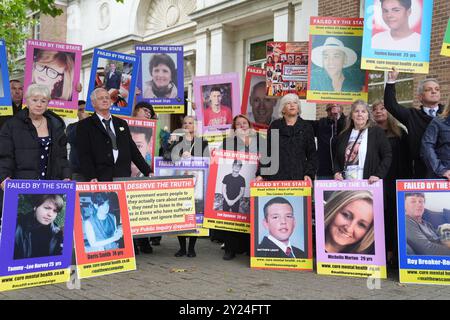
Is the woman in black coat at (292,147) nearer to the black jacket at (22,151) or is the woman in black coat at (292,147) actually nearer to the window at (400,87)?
the black jacket at (22,151)

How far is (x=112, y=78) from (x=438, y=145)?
4.83m

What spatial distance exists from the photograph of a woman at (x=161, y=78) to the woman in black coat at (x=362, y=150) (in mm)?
3679

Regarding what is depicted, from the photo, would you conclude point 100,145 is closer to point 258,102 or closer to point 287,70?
point 258,102

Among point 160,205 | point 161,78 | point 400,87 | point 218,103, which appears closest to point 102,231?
point 160,205

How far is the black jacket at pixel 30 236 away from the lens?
4523 mm

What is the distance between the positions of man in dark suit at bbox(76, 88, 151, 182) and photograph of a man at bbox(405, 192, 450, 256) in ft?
10.9

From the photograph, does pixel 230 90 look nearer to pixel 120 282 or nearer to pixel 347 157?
pixel 347 157

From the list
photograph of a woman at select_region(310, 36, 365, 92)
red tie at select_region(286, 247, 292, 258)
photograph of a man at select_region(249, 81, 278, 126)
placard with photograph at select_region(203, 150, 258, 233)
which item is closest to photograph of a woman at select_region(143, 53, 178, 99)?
photograph of a man at select_region(249, 81, 278, 126)

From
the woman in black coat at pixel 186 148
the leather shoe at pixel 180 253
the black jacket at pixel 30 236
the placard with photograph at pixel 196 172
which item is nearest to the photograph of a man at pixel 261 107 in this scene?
the woman in black coat at pixel 186 148

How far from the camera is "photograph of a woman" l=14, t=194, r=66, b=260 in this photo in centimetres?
454

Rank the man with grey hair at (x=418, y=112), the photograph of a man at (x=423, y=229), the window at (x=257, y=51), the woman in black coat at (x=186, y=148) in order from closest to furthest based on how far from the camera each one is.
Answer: the photograph of a man at (x=423, y=229) → the man with grey hair at (x=418, y=112) → the woman in black coat at (x=186, y=148) → the window at (x=257, y=51)

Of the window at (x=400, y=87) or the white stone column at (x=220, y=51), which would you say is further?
the white stone column at (x=220, y=51)

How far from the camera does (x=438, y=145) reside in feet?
17.1

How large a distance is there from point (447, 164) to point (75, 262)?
3971 millimetres
